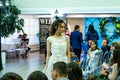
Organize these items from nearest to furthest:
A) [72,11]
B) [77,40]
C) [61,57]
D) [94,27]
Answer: [61,57] < [77,40] < [72,11] < [94,27]

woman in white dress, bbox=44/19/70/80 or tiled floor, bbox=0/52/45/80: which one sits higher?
woman in white dress, bbox=44/19/70/80

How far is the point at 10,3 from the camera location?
10789 mm

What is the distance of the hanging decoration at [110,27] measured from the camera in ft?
45.8

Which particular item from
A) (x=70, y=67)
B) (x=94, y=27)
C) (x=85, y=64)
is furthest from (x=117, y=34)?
(x=70, y=67)

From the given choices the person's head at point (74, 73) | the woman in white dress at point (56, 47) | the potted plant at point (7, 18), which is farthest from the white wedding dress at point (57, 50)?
the potted plant at point (7, 18)

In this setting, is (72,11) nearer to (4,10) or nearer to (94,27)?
(4,10)

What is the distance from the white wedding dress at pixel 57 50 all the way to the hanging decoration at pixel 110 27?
30.6 ft

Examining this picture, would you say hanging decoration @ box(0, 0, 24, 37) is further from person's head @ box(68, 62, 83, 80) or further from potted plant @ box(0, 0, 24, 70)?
person's head @ box(68, 62, 83, 80)

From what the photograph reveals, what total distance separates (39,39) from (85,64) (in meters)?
12.6

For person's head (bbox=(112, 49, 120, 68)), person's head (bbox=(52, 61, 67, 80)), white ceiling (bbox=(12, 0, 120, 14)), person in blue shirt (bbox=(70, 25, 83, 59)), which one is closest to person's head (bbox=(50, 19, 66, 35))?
person's head (bbox=(112, 49, 120, 68))

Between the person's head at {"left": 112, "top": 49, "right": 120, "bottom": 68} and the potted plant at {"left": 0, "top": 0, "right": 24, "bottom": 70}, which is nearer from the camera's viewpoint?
the person's head at {"left": 112, "top": 49, "right": 120, "bottom": 68}

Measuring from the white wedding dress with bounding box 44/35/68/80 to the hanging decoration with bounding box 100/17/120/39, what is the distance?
931cm

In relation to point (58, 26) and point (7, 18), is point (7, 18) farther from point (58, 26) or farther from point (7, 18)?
point (58, 26)

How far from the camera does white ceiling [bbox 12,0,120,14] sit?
1094cm
